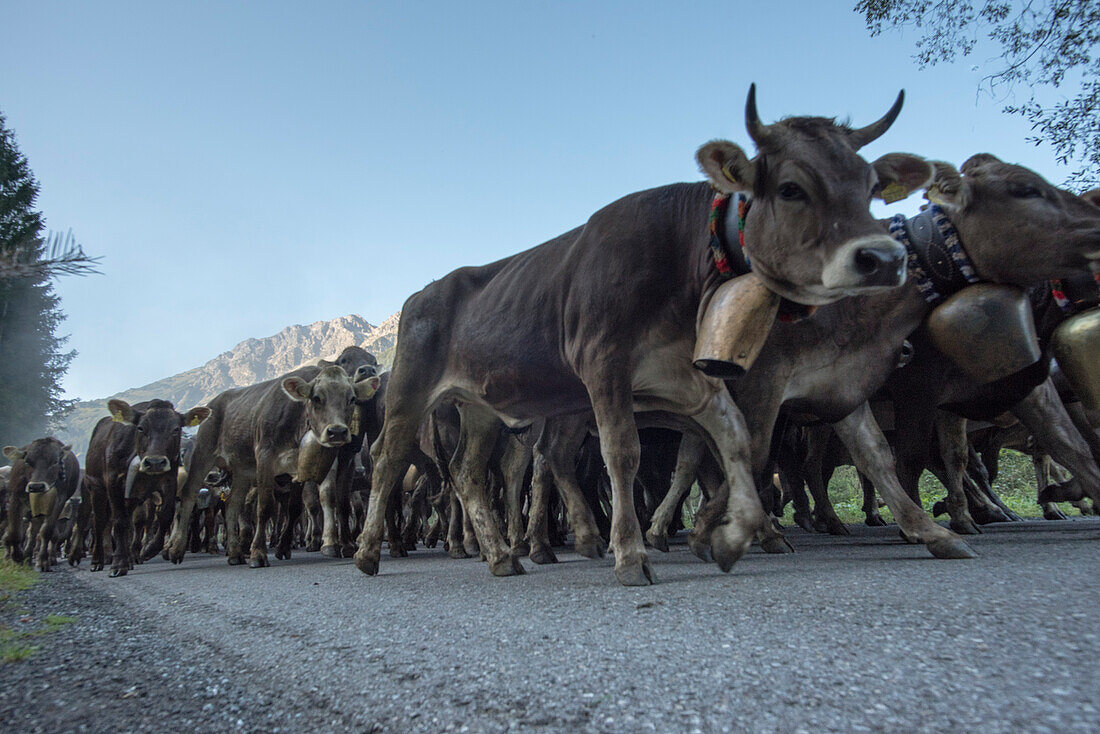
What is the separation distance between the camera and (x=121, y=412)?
8.95 metres

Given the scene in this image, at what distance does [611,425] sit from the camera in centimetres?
396

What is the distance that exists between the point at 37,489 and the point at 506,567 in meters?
8.83

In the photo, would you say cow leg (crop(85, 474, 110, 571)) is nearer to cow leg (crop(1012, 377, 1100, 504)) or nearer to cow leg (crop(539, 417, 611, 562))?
cow leg (crop(539, 417, 611, 562))

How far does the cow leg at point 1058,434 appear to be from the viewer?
14.4 ft

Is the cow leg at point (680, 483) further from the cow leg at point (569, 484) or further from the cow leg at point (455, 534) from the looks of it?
the cow leg at point (455, 534)

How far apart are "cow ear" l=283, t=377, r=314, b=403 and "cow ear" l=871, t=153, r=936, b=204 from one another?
6.59 metres

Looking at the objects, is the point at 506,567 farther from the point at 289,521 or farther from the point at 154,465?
the point at 289,521

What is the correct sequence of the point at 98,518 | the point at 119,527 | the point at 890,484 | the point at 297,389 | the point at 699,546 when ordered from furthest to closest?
the point at 98,518
the point at 297,389
the point at 119,527
the point at 699,546
the point at 890,484

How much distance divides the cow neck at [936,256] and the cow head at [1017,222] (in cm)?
6

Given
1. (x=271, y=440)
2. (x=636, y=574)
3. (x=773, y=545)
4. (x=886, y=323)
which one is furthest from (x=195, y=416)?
(x=886, y=323)

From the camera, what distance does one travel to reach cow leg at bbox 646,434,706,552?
6.09m

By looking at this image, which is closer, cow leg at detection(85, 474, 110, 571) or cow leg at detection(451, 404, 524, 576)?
cow leg at detection(451, 404, 524, 576)

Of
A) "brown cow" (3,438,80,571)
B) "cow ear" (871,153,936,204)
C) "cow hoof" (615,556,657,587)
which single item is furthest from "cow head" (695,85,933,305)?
"brown cow" (3,438,80,571)

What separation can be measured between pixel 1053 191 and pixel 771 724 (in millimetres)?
4522
